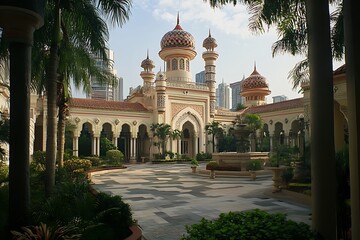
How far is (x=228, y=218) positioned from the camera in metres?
3.67

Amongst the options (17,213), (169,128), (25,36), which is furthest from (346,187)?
(169,128)

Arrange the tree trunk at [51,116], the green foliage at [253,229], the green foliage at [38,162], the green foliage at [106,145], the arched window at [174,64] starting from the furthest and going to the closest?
the arched window at [174,64] < the green foliage at [106,145] < the green foliage at [38,162] < the tree trunk at [51,116] < the green foliage at [253,229]

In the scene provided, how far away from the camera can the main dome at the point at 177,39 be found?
4088 centimetres

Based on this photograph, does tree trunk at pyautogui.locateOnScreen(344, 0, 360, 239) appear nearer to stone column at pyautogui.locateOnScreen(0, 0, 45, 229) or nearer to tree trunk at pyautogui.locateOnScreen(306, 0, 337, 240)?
tree trunk at pyautogui.locateOnScreen(306, 0, 337, 240)

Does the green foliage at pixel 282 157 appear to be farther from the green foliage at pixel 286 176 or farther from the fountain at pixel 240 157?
the green foliage at pixel 286 176

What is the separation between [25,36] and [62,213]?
281cm

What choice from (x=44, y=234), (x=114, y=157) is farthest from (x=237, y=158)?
(x=44, y=234)

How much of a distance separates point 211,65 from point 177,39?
561 centimetres

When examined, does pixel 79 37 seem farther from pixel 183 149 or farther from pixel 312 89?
pixel 183 149

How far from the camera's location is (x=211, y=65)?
42438mm

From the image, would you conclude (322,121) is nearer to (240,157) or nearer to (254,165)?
(254,165)

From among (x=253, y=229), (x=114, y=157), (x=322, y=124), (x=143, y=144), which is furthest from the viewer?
(x=143, y=144)

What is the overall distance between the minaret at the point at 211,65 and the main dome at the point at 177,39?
218 centimetres

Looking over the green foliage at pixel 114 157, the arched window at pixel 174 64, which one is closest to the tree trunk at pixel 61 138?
the green foliage at pixel 114 157
